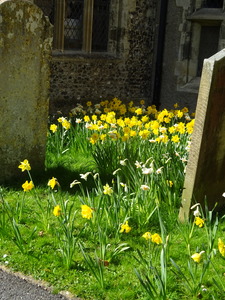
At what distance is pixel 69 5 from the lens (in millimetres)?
10266

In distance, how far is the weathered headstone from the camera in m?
3.97

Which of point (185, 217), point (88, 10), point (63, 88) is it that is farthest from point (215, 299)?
point (88, 10)

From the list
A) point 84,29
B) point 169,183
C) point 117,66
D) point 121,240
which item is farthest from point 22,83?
point 117,66

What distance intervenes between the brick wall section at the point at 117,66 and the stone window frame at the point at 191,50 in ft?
3.09

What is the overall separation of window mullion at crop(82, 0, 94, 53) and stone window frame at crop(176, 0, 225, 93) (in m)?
2.20

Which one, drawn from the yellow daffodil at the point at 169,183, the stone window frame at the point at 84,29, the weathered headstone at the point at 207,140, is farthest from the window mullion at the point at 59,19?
the weathered headstone at the point at 207,140

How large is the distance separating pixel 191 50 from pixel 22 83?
6.77 metres

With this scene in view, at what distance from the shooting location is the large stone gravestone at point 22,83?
4.93m

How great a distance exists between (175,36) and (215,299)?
8.76 m

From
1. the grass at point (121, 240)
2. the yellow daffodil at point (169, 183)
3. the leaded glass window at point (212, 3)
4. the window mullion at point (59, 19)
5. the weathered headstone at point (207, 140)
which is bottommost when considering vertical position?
the grass at point (121, 240)

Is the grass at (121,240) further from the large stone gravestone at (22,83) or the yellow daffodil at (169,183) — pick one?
the large stone gravestone at (22,83)

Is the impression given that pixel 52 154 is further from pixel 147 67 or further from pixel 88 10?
pixel 147 67

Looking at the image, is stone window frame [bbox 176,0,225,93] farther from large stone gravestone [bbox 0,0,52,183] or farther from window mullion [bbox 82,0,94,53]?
large stone gravestone [bbox 0,0,52,183]

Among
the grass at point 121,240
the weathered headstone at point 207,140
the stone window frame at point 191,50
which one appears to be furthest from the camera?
the stone window frame at point 191,50
